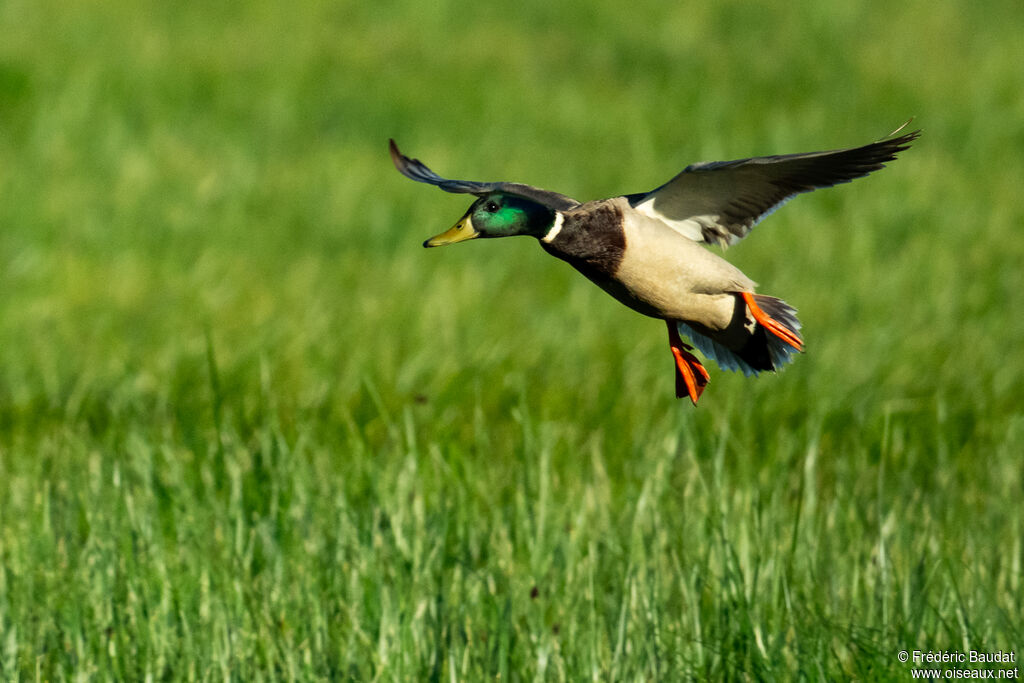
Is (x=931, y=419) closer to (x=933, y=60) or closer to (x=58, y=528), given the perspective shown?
(x=58, y=528)

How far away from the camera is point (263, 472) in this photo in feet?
12.0

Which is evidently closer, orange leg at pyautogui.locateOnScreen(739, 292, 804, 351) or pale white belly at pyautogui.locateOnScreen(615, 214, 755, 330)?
pale white belly at pyautogui.locateOnScreen(615, 214, 755, 330)

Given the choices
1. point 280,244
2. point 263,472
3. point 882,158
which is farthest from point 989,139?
point 882,158

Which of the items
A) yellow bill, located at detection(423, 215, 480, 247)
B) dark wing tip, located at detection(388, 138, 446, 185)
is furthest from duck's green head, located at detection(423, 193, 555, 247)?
dark wing tip, located at detection(388, 138, 446, 185)

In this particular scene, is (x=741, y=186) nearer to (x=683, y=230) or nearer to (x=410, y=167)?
(x=683, y=230)

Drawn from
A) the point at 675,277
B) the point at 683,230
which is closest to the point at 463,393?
the point at 683,230

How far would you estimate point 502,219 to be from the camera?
1.17 m

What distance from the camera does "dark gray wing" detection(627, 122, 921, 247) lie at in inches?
Answer: 45.3

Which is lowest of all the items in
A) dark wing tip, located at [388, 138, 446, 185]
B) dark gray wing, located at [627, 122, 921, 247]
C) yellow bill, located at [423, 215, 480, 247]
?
yellow bill, located at [423, 215, 480, 247]

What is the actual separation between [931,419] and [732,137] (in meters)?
4.84

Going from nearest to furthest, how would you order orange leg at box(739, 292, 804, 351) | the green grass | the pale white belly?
the pale white belly < orange leg at box(739, 292, 804, 351) < the green grass

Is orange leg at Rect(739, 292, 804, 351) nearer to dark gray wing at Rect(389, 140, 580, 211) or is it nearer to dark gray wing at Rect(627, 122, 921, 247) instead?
dark gray wing at Rect(627, 122, 921, 247)

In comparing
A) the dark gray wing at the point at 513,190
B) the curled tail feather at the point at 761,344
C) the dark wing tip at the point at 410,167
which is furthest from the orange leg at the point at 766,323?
the dark wing tip at the point at 410,167

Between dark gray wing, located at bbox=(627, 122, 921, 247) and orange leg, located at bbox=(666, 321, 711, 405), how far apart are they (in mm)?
136
